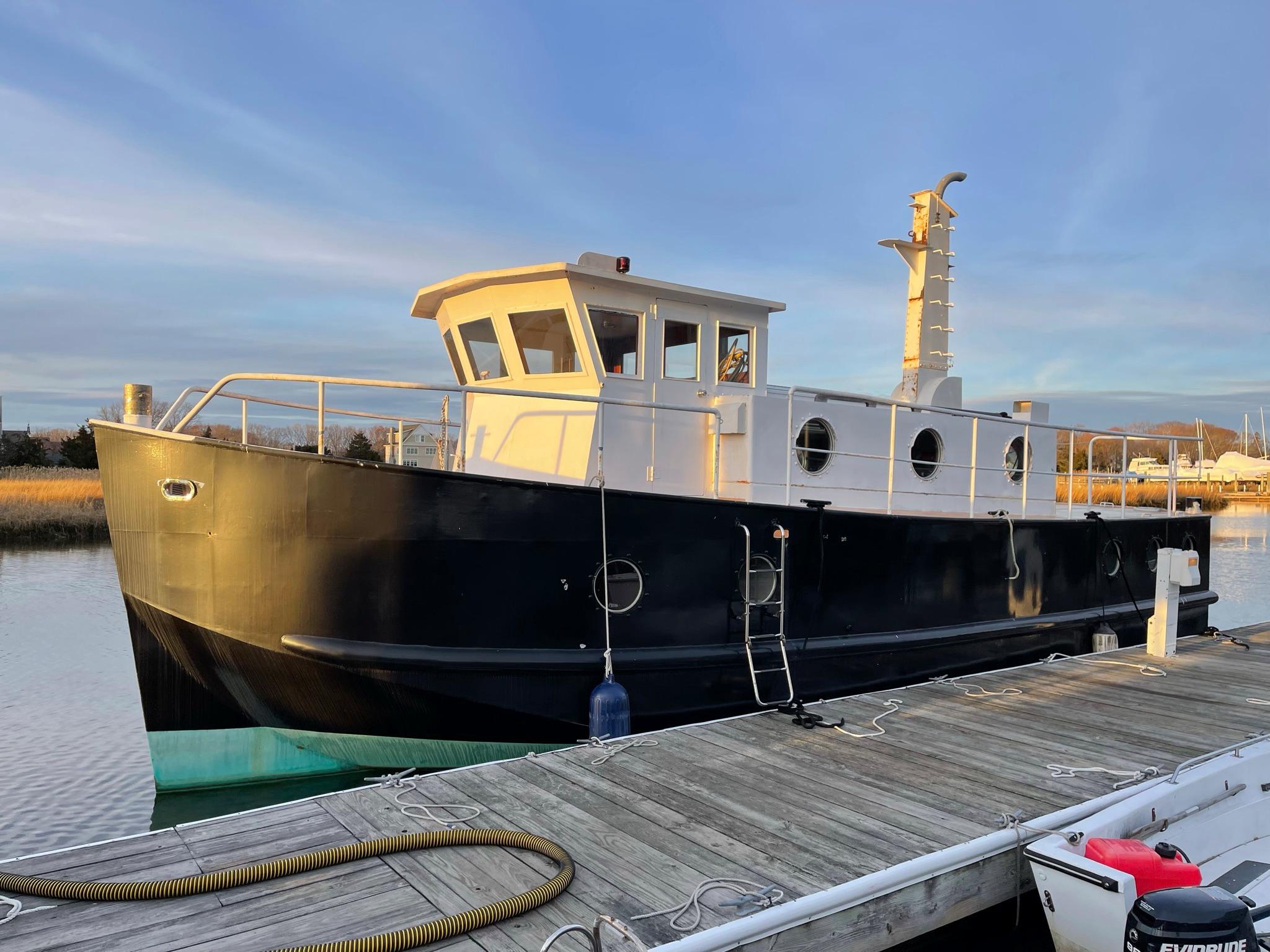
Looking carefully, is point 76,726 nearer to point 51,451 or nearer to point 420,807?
point 420,807

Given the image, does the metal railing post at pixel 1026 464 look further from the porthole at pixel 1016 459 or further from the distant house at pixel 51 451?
the distant house at pixel 51 451

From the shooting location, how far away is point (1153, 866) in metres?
3.60

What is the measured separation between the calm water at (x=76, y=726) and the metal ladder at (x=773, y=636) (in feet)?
9.91

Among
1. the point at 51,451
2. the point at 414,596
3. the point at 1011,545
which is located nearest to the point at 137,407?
the point at 414,596

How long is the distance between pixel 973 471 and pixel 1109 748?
340cm

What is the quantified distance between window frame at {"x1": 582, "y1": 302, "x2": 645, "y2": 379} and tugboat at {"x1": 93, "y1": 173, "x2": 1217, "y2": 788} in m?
0.02

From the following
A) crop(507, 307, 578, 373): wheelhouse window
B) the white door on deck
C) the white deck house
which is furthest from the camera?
the white door on deck

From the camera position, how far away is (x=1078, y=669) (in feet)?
26.0

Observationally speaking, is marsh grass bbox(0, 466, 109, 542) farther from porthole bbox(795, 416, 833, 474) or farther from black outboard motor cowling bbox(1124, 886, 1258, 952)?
black outboard motor cowling bbox(1124, 886, 1258, 952)

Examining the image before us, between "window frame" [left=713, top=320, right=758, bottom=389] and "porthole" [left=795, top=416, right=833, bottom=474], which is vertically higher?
"window frame" [left=713, top=320, right=758, bottom=389]

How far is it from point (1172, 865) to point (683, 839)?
2.01 metres

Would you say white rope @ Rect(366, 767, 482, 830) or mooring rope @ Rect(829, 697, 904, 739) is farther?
mooring rope @ Rect(829, 697, 904, 739)

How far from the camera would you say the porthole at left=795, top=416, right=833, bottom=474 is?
7.77m

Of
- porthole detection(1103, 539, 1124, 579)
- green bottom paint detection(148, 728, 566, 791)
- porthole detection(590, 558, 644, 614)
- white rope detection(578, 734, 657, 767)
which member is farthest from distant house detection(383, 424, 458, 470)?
porthole detection(1103, 539, 1124, 579)
